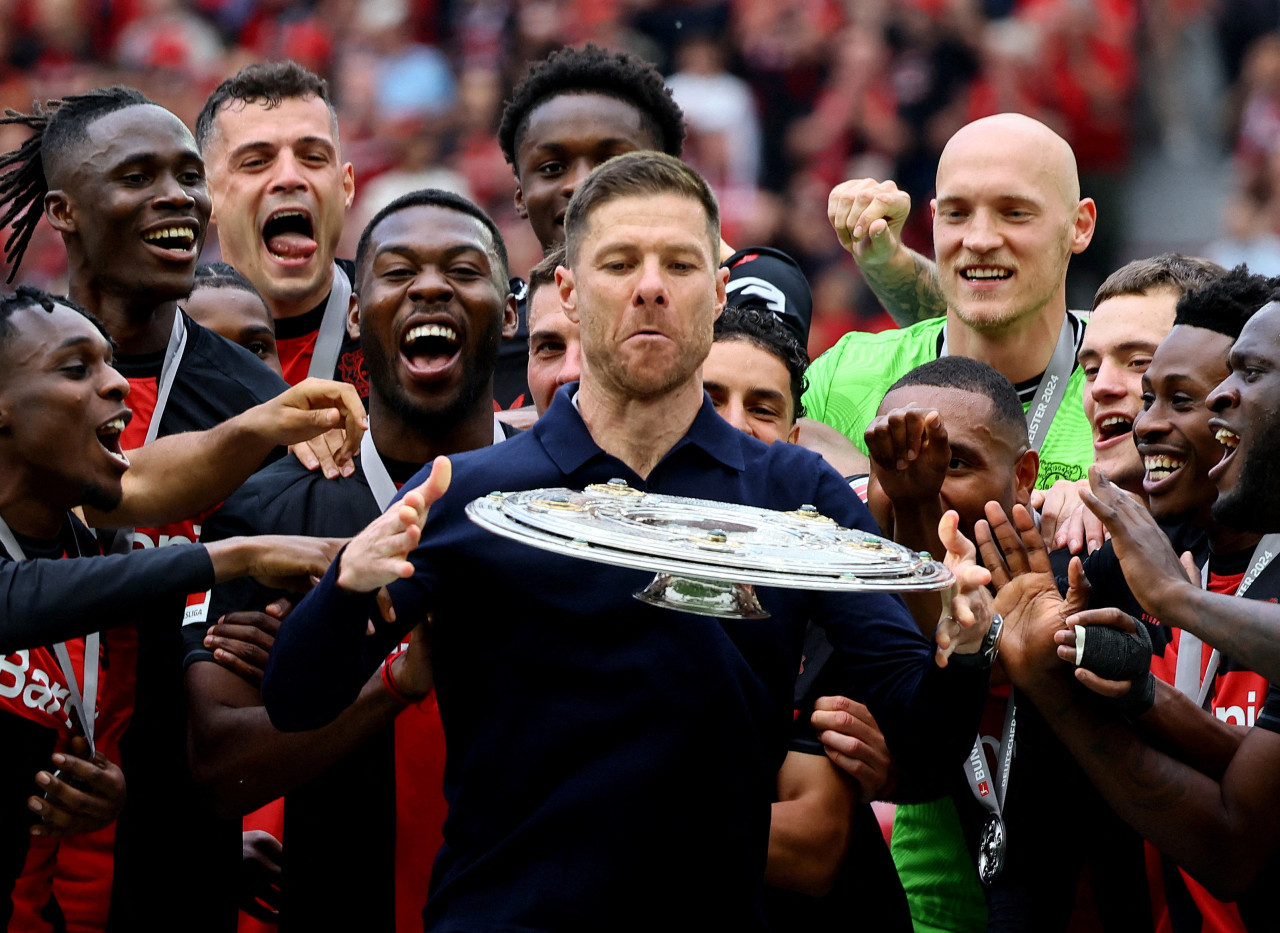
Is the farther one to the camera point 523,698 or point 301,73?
point 301,73

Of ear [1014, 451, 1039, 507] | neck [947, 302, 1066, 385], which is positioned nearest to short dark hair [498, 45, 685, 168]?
neck [947, 302, 1066, 385]

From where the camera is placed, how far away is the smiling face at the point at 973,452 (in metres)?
4.25

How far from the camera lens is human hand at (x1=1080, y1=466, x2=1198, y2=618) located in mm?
3506

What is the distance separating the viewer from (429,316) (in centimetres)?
441

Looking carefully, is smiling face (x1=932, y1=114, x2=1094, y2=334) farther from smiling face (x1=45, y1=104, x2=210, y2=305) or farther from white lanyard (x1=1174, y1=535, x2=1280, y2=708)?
smiling face (x1=45, y1=104, x2=210, y2=305)

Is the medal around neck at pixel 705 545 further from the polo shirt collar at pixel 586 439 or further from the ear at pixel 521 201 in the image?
the ear at pixel 521 201

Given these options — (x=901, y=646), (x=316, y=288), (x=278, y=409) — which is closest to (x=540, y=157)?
(x=316, y=288)

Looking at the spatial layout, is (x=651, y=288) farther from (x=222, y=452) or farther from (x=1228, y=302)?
(x=1228, y=302)

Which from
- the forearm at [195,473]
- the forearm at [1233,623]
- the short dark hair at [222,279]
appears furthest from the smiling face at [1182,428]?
the short dark hair at [222,279]

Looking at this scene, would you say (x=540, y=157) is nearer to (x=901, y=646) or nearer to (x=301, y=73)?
(x=301, y=73)

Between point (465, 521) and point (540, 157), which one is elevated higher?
point (540, 157)

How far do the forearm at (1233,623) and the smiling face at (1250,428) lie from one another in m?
0.31

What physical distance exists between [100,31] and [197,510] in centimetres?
884

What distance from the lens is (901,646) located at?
3.37 meters
